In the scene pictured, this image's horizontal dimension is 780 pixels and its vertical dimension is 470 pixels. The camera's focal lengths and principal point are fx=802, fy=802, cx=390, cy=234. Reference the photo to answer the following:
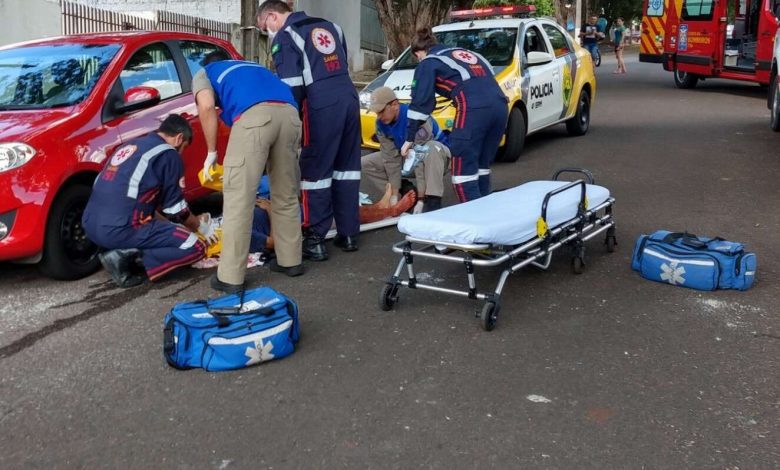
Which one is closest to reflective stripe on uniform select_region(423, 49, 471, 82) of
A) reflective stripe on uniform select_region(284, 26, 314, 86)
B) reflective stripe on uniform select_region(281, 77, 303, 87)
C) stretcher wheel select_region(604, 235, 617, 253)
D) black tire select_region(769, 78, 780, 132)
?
reflective stripe on uniform select_region(284, 26, 314, 86)

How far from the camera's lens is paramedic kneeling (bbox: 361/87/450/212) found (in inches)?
270

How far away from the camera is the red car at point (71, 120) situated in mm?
5082

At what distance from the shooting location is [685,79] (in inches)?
725

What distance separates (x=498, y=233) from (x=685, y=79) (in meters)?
15.6

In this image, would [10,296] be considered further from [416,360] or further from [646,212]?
[646,212]

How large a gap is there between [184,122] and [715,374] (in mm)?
3697

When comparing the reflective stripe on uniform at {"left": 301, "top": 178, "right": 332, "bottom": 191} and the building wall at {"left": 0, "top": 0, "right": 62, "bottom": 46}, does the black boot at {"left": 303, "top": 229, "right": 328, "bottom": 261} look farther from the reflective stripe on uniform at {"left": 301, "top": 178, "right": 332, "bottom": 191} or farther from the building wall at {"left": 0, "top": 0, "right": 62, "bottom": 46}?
the building wall at {"left": 0, "top": 0, "right": 62, "bottom": 46}

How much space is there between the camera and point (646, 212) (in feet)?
23.5

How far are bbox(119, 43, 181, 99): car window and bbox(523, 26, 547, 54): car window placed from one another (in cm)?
492

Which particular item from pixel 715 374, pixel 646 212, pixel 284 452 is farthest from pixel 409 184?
pixel 284 452

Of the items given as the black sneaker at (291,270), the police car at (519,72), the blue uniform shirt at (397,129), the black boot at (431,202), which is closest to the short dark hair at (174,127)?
the black sneaker at (291,270)

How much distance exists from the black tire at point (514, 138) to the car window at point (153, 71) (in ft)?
14.1

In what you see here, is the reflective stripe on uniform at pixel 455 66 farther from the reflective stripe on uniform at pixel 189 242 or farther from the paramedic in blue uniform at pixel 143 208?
the reflective stripe on uniform at pixel 189 242

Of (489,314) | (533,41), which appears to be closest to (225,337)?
(489,314)
